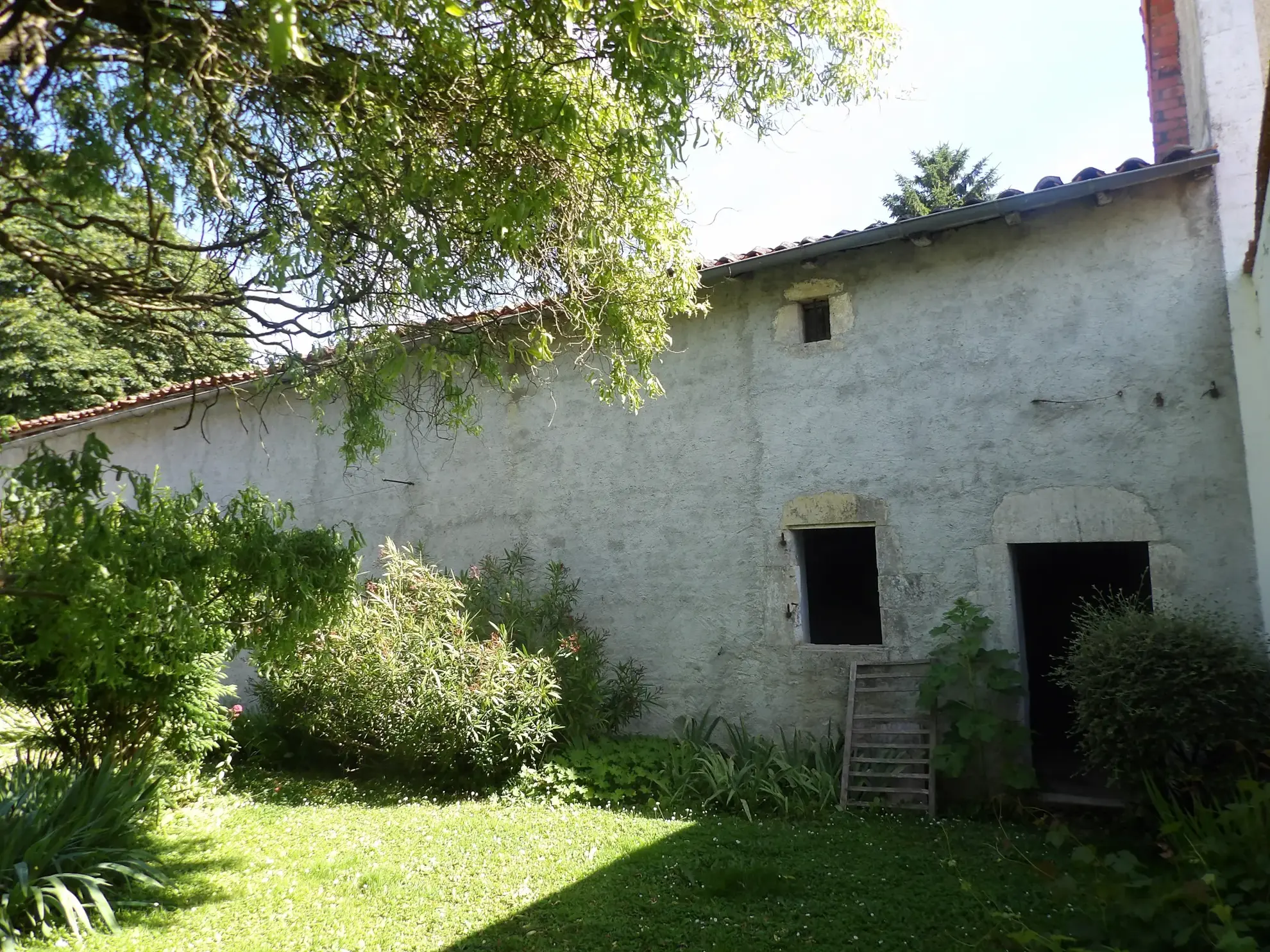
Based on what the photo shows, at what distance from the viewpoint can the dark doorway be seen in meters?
8.55

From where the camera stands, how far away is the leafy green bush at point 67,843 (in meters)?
4.43

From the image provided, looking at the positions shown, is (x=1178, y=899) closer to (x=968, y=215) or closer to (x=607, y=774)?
(x=607, y=774)

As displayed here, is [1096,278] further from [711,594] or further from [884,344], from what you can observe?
[711,594]

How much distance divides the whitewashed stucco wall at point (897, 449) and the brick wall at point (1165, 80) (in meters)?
1.72

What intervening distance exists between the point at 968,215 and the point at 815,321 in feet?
5.36

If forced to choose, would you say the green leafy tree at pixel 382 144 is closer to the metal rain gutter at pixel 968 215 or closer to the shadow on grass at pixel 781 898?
the metal rain gutter at pixel 968 215

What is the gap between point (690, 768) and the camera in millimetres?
6965

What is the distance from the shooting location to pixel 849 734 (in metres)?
6.61

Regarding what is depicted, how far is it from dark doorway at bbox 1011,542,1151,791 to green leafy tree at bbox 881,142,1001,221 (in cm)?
1625

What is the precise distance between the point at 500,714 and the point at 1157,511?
5.25m

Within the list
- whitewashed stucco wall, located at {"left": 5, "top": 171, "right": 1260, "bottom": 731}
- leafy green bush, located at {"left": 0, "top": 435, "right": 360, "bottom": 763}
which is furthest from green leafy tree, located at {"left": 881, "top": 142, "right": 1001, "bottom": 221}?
leafy green bush, located at {"left": 0, "top": 435, "right": 360, "bottom": 763}

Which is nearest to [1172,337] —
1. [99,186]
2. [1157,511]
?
[1157,511]

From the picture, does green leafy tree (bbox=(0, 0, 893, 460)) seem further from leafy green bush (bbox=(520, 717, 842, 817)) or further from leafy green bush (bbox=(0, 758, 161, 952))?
leafy green bush (bbox=(520, 717, 842, 817))

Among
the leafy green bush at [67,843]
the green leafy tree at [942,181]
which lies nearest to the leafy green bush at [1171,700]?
the leafy green bush at [67,843]
